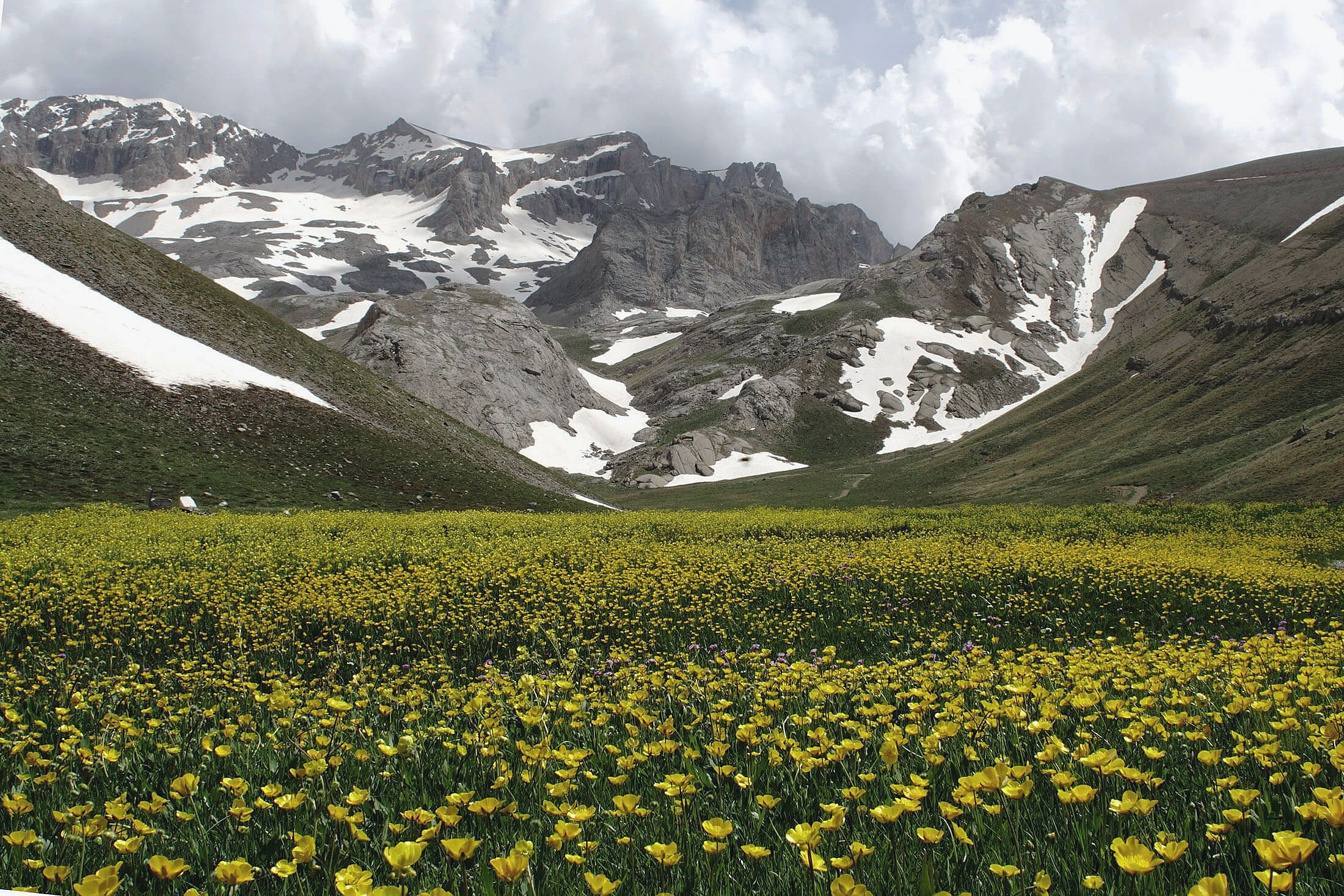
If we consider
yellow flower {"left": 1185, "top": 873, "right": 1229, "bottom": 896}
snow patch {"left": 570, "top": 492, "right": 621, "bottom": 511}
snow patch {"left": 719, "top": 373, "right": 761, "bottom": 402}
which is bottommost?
yellow flower {"left": 1185, "top": 873, "right": 1229, "bottom": 896}

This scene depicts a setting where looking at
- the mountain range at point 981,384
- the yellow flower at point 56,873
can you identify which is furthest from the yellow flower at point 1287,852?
the mountain range at point 981,384

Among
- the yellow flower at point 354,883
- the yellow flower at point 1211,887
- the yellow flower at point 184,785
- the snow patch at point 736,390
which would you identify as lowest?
the yellow flower at point 184,785

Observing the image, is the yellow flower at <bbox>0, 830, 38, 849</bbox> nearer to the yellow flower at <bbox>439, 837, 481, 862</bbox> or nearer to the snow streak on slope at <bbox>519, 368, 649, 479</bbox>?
the yellow flower at <bbox>439, 837, 481, 862</bbox>

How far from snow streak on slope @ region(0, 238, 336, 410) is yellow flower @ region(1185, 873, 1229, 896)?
182ft

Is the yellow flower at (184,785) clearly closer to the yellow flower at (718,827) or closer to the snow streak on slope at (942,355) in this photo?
the yellow flower at (718,827)

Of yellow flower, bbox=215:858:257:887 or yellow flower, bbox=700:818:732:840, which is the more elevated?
yellow flower, bbox=700:818:732:840

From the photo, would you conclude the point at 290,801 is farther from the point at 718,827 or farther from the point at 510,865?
the point at 718,827

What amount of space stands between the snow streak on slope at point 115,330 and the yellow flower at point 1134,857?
5520 cm

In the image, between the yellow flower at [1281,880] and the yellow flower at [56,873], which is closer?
the yellow flower at [1281,880]

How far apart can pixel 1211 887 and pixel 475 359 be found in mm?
147035

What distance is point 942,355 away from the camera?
562 feet

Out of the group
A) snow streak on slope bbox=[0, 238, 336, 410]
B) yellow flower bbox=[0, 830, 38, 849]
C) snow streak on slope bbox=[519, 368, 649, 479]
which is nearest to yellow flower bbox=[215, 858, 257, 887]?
yellow flower bbox=[0, 830, 38, 849]

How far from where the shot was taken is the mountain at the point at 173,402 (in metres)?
37.1

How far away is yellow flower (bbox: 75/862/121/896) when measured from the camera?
253cm
